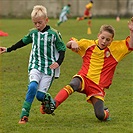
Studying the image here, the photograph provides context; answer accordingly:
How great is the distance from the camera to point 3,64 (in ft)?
48.0

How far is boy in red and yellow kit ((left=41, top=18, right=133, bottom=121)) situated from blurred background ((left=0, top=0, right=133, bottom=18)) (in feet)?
130

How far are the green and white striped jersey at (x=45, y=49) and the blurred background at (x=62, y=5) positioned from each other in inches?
1557

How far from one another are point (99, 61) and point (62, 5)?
40.5 metres

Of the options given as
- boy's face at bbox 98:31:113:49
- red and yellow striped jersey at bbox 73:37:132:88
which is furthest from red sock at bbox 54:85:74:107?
boy's face at bbox 98:31:113:49

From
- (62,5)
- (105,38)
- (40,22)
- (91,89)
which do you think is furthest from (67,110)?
(62,5)

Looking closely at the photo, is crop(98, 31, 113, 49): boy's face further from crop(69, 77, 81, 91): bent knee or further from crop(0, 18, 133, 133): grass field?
crop(0, 18, 133, 133): grass field

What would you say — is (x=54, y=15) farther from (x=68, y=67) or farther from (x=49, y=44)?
(x=49, y=44)

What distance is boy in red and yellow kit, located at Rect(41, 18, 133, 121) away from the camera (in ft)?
25.2

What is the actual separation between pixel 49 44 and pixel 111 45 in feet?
2.81

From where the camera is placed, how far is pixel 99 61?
7.84 meters

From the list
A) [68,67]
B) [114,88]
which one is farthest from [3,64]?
[114,88]

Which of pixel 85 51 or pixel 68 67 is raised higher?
pixel 85 51

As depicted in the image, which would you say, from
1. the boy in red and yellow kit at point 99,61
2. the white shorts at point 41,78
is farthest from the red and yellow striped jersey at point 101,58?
the white shorts at point 41,78

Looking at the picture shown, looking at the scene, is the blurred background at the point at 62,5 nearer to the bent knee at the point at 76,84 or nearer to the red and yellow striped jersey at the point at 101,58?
the red and yellow striped jersey at the point at 101,58
